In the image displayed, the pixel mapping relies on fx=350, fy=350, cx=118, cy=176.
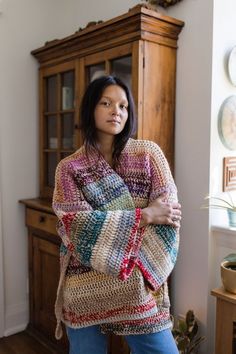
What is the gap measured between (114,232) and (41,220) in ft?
3.79

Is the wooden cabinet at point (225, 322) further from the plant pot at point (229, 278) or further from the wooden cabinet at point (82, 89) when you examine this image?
the wooden cabinet at point (82, 89)

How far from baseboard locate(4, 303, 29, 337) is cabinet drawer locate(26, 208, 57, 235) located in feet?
1.90

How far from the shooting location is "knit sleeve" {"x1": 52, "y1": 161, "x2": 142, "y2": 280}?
1035 millimetres

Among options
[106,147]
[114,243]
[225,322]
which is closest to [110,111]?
[106,147]

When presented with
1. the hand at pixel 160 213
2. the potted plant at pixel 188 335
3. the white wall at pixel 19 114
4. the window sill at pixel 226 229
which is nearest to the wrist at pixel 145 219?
the hand at pixel 160 213

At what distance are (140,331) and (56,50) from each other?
162cm

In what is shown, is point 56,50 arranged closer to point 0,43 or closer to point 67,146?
point 0,43

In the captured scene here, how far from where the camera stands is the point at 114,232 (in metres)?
1.05

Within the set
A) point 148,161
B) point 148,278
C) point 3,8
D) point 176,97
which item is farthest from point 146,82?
point 3,8

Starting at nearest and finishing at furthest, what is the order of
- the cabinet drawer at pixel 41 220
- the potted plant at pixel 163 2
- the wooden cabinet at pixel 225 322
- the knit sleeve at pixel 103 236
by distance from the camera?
the knit sleeve at pixel 103 236 < the wooden cabinet at pixel 225 322 < the potted plant at pixel 163 2 < the cabinet drawer at pixel 41 220

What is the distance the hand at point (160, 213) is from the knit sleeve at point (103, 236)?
31 millimetres

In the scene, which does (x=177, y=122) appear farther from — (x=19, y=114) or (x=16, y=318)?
(x=16, y=318)

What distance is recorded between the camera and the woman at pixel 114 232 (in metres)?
1.06

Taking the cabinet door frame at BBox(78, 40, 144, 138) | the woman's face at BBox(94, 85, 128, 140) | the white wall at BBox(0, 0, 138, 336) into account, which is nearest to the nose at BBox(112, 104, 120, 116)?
the woman's face at BBox(94, 85, 128, 140)
